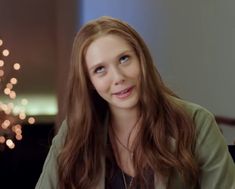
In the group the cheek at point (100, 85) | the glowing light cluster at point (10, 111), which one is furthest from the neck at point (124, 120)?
the glowing light cluster at point (10, 111)

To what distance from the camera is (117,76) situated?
113cm

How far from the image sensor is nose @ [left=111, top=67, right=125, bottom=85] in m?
1.13

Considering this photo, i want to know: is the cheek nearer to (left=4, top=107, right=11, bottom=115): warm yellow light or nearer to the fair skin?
the fair skin

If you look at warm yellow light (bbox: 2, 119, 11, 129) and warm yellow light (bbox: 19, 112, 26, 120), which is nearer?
warm yellow light (bbox: 2, 119, 11, 129)

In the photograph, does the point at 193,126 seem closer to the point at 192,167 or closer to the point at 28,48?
the point at 192,167

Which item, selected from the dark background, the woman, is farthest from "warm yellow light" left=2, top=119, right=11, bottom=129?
the woman

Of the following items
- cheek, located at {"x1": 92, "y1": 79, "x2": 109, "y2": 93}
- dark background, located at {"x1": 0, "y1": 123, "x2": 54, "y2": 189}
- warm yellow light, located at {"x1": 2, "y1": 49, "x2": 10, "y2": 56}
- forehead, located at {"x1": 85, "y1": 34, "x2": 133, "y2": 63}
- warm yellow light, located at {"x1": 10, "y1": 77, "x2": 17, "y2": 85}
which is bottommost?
dark background, located at {"x1": 0, "y1": 123, "x2": 54, "y2": 189}

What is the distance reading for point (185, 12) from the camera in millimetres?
3350

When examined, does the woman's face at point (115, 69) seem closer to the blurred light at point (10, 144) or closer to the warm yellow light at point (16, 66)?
the blurred light at point (10, 144)

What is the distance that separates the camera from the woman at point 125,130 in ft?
3.81

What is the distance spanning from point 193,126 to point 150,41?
8.22 feet

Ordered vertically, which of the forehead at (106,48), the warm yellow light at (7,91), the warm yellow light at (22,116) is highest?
the forehead at (106,48)

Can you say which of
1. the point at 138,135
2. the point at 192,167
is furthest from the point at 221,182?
the point at 138,135

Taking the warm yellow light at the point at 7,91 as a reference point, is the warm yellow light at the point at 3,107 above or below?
below
